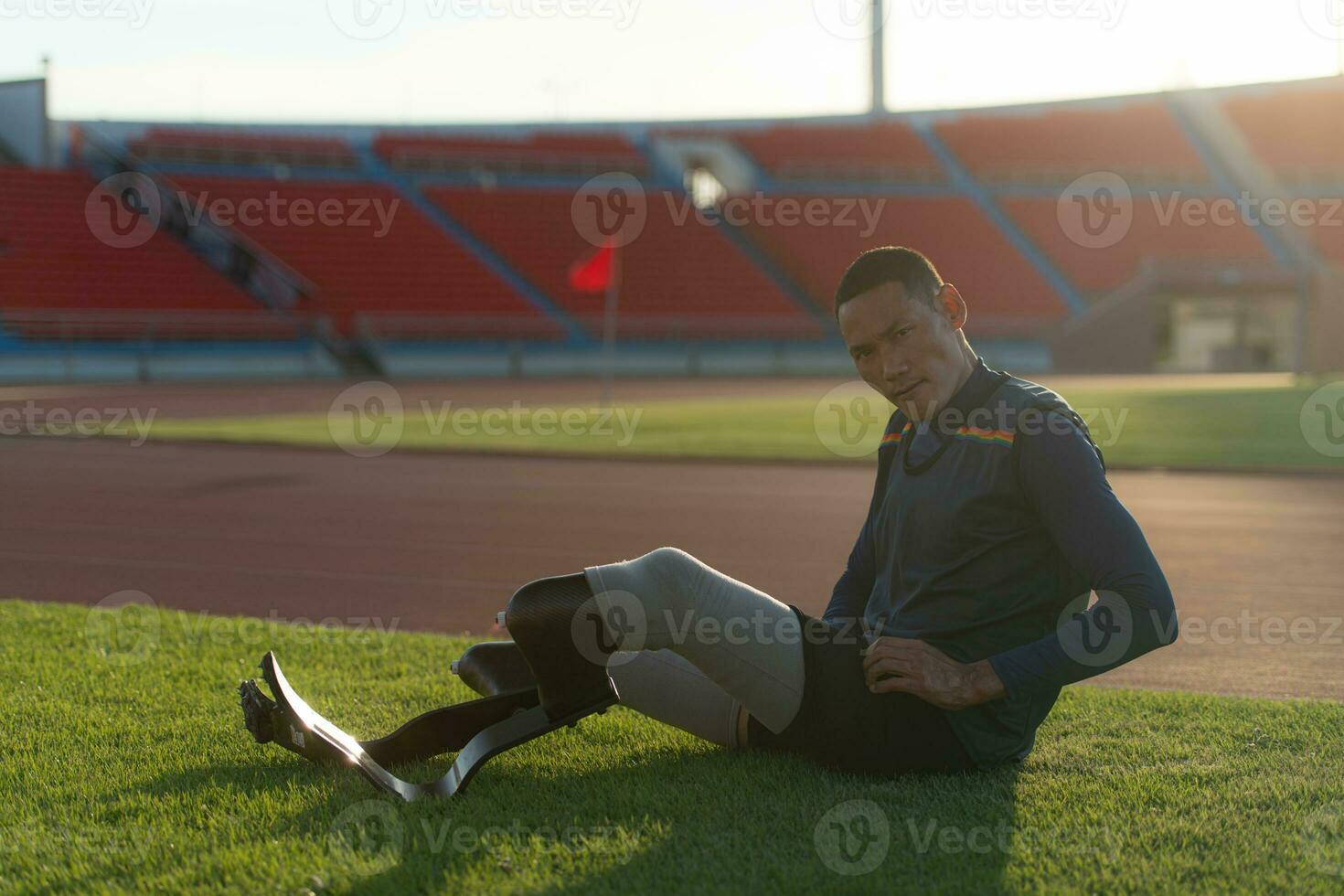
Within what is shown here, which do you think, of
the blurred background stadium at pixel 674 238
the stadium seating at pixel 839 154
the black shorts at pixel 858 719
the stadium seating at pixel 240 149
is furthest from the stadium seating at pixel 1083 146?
the black shorts at pixel 858 719

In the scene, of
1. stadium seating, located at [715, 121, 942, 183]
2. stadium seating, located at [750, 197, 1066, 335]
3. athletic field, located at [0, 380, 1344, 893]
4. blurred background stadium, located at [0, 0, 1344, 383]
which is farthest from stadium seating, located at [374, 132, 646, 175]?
athletic field, located at [0, 380, 1344, 893]

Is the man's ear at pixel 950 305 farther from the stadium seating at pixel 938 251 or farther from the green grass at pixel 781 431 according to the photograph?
the stadium seating at pixel 938 251

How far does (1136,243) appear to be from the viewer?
1532 inches

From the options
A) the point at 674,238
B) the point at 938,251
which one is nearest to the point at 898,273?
the point at 674,238

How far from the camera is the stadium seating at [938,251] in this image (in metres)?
36.9

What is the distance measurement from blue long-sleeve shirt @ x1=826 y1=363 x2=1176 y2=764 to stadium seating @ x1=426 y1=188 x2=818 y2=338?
30.7m

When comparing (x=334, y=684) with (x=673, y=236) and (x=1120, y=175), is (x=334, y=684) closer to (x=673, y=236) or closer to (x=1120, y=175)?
(x=673, y=236)

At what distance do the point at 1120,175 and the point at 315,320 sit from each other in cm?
2456

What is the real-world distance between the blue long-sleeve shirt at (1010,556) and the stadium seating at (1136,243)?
37.1 meters

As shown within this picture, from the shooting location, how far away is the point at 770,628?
10.00 ft

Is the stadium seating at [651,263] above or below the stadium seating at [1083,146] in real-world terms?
below

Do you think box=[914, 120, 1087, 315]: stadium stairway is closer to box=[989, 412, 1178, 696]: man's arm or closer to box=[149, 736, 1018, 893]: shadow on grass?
box=[149, 736, 1018, 893]: shadow on grass

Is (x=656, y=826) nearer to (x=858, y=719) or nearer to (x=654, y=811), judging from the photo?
(x=654, y=811)

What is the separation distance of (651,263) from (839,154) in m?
8.15
